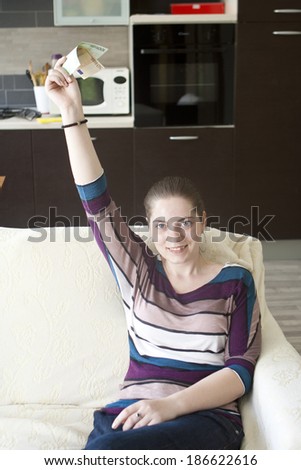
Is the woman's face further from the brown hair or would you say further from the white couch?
the white couch

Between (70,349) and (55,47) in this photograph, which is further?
(55,47)

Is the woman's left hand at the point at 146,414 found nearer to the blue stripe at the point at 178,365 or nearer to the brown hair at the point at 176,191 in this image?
the blue stripe at the point at 178,365

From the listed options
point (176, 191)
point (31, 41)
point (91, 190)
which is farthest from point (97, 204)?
point (31, 41)

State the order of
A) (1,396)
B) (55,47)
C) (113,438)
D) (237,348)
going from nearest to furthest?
(113,438), (237,348), (1,396), (55,47)

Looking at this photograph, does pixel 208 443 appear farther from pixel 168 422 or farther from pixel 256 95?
pixel 256 95

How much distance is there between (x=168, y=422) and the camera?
5.13ft

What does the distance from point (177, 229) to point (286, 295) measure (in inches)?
87.6

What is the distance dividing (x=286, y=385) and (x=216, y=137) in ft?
9.02

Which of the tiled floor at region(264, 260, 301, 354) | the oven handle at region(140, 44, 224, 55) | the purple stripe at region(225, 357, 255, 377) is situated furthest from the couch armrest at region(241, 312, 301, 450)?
the oven handle at region(140, 44, 224, 55)

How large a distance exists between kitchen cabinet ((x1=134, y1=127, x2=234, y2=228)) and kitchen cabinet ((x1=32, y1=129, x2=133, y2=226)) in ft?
0.21

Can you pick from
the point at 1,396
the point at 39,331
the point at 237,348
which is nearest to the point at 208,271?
the point at 237,348

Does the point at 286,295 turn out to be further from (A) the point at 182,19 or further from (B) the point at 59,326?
(B) the point at 59,326

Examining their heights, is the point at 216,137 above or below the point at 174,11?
below

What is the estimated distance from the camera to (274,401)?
1.54 meters
